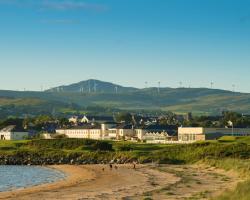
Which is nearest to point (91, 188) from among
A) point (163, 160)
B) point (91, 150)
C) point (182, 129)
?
point (163, 160)

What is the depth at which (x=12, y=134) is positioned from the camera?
17600 centimetres

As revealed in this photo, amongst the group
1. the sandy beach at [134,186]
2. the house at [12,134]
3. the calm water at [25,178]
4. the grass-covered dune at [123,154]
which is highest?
the house at [12,134]

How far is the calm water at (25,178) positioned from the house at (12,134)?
295ft

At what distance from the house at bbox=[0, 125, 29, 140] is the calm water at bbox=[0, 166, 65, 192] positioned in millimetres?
89796

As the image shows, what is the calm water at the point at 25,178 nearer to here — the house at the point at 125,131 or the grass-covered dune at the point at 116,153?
the grass-covered dune at the point at 116,153

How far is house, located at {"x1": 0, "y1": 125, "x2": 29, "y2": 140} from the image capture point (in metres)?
175

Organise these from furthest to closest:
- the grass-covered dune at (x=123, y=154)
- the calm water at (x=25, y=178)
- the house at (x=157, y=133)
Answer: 1. the house at (x=157, y=133)
2. the grass-covered dune at (x=123, y=154)
3. the calm water at (x=25, y=178)

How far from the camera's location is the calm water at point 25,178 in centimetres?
6391

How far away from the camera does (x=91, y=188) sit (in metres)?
56.2

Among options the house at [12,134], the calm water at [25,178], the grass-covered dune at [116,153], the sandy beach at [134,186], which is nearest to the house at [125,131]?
the house at [12,134]

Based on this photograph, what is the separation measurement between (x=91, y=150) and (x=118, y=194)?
64830 millimetres

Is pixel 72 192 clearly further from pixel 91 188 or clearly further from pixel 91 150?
pixel 91 150

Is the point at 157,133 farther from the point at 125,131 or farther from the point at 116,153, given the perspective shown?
the point at 116,153

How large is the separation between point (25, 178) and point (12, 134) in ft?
345
